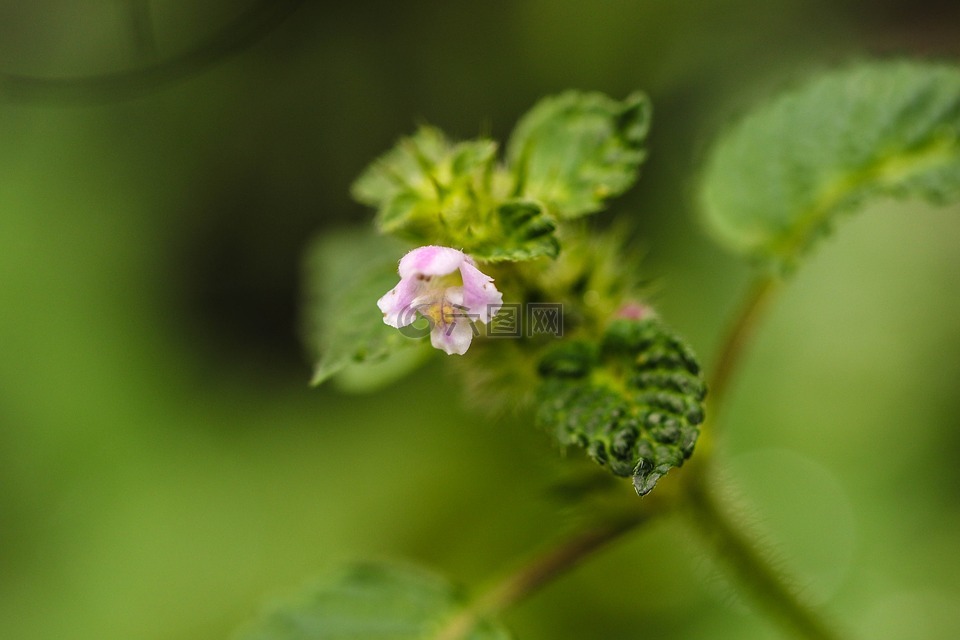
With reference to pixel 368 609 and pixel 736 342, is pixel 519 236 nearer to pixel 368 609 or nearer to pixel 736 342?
pixel 736 342

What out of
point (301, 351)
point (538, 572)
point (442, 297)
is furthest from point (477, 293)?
point (301, 351)

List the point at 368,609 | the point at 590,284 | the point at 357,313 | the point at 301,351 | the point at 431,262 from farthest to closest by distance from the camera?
1. the point at 301,351
2. the point at 368,609
3. the point at 590,284
4. the point at 357,313
5. the point at 431,262

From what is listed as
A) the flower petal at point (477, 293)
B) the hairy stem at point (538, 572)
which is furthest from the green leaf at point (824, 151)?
the flower petal at point (477, 293)

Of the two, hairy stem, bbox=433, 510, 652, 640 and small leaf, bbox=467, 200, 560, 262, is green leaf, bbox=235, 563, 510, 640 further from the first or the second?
small leaf, bbox=467, 200, 560, 262

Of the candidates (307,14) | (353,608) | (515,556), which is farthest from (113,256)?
(353,608)

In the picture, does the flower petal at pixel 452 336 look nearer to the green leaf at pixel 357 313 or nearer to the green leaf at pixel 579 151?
the green leaf at pixel 357 313

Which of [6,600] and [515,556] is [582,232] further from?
[6,600]
